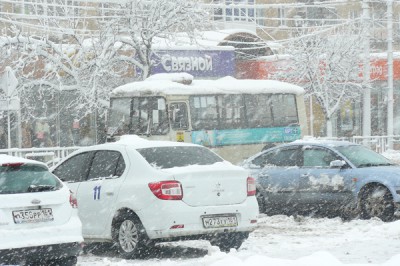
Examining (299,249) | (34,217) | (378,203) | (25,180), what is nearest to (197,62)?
(378,203)

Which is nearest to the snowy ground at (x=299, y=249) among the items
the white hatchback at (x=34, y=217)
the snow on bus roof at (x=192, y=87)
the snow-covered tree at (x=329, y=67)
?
the white hatchback at (x=34, y=217)

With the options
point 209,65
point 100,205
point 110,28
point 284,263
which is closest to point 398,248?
point 284,263

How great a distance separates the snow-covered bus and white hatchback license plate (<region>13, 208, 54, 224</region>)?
48.0ft

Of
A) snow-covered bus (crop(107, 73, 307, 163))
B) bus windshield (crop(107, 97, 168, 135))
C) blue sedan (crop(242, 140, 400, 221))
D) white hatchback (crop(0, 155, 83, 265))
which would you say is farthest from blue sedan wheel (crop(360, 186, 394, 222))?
bus windshield (crop(107, 97, 168, 135))

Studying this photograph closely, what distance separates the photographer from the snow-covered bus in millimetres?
25453

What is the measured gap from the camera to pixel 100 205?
40.3 ft

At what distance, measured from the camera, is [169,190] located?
11422 millimetres

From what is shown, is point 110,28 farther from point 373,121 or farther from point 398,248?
point 398,248

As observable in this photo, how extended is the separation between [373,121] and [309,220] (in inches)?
1191

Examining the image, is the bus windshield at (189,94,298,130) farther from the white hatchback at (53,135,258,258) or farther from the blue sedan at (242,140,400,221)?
the white hatchback at (53,135,258,258)

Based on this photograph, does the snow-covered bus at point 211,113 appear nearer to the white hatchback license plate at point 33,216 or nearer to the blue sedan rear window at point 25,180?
the blue sedan rear window at point 25,180

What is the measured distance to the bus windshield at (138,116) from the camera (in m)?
25.2

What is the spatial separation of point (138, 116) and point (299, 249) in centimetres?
1432

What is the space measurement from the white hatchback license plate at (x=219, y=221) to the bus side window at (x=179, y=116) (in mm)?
13396
